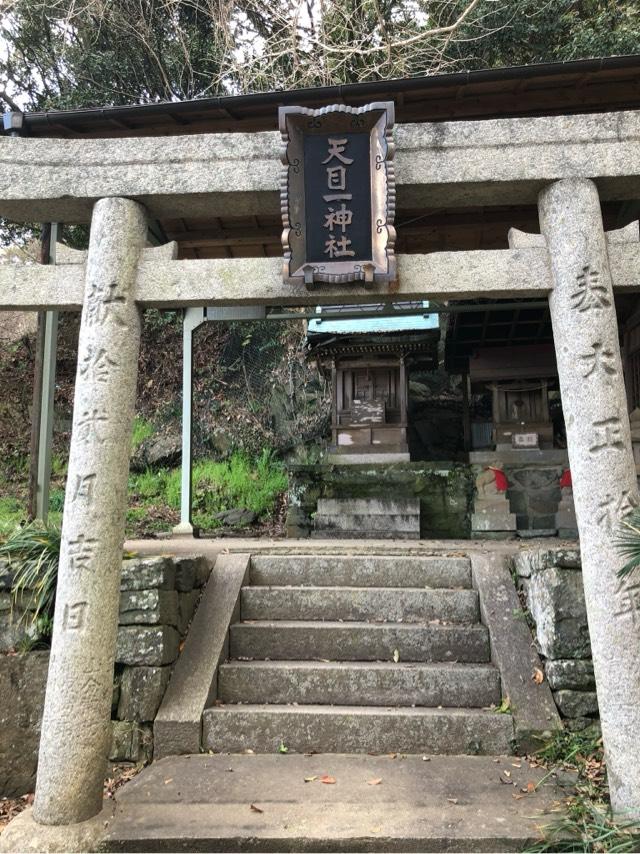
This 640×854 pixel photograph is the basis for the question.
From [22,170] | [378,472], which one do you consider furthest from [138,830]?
[378,472]

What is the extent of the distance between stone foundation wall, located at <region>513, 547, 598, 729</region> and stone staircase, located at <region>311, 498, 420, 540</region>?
19.2 feet

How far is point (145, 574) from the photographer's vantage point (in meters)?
4.14

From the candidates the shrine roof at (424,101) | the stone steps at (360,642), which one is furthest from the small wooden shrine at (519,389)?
the stone steps at (360,642)

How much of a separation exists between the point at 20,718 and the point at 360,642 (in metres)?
2.38

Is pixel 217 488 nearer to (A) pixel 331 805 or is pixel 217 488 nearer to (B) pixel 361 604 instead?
(B) pixel 361 604

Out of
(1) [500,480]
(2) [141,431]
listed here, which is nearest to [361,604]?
(1) [500,480]

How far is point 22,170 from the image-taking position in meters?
3.86

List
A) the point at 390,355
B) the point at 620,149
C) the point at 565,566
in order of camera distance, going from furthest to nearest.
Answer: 1. the point at 390,355
2. the point at 565,566
3. the point at 620,149

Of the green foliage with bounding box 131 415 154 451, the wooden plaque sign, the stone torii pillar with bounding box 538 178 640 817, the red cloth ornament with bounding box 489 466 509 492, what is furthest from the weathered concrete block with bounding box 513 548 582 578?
the green foliage with bounding box 131 415 154 451

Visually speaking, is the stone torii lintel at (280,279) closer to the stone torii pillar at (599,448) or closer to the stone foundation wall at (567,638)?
the stone torii pillar at (599,448)

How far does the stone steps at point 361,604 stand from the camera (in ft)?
15.5

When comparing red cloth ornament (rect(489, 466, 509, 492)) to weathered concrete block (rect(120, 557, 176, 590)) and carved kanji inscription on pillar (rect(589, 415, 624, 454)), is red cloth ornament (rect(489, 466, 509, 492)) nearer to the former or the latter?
carved kanji inscription on pillar (rect(589, 415, 624, 454))

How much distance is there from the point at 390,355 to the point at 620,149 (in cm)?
811

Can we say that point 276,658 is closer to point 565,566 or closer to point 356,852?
point 356,852
